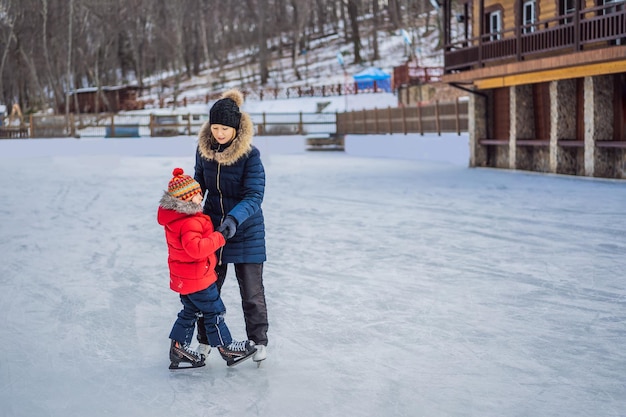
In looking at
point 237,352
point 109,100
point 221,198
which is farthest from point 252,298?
point 109,100

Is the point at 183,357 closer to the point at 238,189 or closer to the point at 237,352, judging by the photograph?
the point at 237,352

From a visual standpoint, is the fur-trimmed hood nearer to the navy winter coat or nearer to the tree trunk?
the navy winter coat

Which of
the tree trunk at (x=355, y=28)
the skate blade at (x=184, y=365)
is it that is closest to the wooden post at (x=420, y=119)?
the skate blade at (x=184, y=365)

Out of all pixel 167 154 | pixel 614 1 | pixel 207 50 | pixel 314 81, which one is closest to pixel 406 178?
pixel 614 1

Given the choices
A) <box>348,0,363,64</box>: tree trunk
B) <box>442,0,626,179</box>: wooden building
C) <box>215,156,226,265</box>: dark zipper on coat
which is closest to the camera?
<box>215,156,226,265</box>: dark zipper on coat

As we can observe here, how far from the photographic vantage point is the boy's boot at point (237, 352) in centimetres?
438

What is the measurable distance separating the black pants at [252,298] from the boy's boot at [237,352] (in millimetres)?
71

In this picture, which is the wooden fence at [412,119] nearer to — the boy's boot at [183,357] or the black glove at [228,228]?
the boy's boot at [183,357]

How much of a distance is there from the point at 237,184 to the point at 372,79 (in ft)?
148

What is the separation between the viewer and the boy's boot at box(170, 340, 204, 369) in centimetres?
439

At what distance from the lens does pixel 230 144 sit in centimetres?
426

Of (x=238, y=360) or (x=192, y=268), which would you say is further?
(x=238, y=360)

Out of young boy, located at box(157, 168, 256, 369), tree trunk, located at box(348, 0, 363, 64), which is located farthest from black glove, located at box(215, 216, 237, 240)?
tree trunk, located at box(348, 0, 363, 64)

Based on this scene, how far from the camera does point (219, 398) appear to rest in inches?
156
